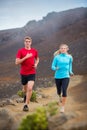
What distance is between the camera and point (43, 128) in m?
8.27

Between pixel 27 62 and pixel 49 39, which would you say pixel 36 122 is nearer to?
pixel 27 62

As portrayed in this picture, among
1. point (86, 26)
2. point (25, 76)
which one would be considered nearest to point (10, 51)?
point (86, 26)

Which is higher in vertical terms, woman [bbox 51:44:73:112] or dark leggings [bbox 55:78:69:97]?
woman [bbox 51:44:73:112]

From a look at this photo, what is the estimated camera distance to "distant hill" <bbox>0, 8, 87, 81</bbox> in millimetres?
62781

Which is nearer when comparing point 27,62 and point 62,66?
point 62,66

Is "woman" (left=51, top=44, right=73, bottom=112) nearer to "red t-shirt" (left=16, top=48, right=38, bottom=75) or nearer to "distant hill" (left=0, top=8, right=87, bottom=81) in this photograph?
"red t-shirt" (left=16, top=48, right=38, bottom=75)

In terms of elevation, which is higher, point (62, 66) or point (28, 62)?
point (28, 62)

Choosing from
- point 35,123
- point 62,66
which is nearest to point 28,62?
point 62,66

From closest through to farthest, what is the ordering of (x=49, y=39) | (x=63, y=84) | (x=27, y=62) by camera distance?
(x=63, y=84), (x=27, y=62), (x=49, y=39)

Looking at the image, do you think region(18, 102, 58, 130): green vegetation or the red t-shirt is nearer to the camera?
region(18, 102, 58, 130): green vegetation

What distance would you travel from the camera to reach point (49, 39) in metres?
86.5

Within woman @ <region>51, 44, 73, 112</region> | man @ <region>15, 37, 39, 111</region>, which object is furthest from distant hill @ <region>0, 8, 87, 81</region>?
woman @ <region>51, 44, 73, 112</region>

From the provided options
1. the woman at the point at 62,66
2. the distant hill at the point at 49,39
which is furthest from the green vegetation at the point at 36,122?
the distant hill at the point at 49,39

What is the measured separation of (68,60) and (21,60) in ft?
4.63
